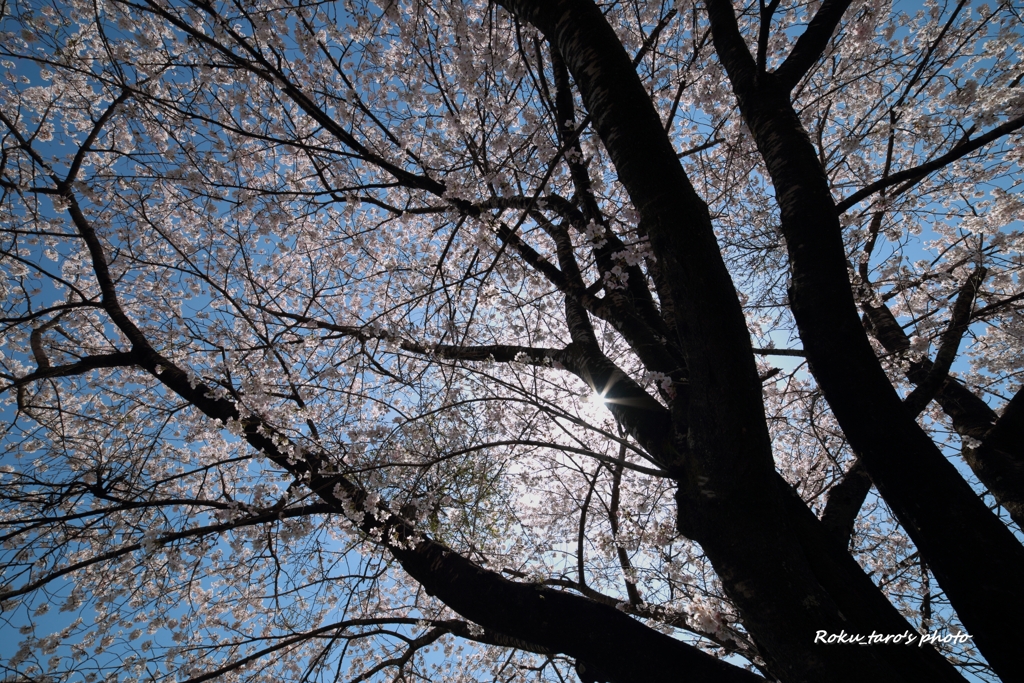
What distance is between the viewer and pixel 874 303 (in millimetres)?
4672

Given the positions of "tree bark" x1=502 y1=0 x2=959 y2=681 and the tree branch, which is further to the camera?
the tree branch

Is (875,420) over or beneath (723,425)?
beneath

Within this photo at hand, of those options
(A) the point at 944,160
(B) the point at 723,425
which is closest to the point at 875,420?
(B) the point at 723,425

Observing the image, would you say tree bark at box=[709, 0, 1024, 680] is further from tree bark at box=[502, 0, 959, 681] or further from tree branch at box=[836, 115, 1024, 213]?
tree bark at box=[502, 0, 959, 681]

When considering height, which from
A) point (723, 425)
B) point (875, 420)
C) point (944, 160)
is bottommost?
point (875, 420)

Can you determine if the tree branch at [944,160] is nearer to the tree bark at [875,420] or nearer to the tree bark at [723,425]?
the tree bark at [875,420]

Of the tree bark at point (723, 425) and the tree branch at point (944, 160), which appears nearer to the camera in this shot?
the tree bark at point (723, 425)

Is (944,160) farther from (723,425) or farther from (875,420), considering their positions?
(723,425)

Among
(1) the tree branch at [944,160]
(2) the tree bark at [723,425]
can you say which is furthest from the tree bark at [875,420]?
(2) the tree bark at [723,425]

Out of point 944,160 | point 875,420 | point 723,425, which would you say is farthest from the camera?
point 944,160

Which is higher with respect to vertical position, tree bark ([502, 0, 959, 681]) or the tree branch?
the tree branch

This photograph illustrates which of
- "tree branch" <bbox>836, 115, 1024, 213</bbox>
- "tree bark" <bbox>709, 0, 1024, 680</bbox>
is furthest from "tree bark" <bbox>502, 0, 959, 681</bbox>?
"tree branch" <bbox>836, 115, 1024, 213</bbox>

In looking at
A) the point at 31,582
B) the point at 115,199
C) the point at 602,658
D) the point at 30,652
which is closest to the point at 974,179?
the point at 602,658

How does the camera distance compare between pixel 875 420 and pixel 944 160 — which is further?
pixel 944 160
